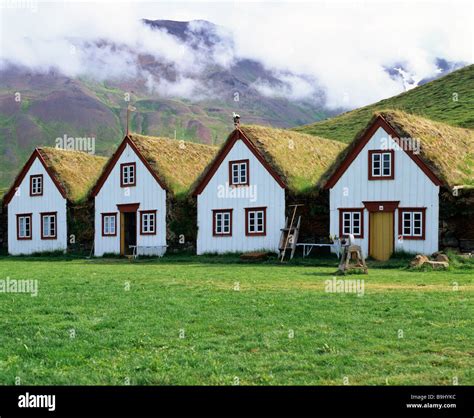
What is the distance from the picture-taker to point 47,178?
49.8m

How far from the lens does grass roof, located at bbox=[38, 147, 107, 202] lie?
48594mm

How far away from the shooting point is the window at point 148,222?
43719mm

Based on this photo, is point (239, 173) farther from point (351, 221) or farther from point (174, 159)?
point (351, 221)

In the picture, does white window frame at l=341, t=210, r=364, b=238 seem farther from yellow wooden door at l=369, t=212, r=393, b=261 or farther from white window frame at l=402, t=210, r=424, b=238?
white window frame at l=402, t=210, r=424, b=238

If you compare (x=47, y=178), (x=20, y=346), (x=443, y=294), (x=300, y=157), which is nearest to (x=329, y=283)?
(x=443, y=294)

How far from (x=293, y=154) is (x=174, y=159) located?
8.63m

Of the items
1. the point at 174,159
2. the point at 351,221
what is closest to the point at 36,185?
the point at 174,159

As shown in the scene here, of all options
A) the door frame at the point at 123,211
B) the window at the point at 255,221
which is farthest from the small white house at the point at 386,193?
the door frame at the point at 123,211

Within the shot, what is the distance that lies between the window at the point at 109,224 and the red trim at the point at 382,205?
17351 millimetres

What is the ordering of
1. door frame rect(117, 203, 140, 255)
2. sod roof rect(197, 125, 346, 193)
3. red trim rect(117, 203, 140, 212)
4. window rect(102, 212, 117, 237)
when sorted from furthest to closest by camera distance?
window rect(102, 212, 117, 237) → door frame rect(117, 203, 140, 255) → red trim rect(117, 203, 140, 212) → sod roof rect(197, 125, 346, 193)

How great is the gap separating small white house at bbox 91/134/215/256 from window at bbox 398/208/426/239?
45.6 ft

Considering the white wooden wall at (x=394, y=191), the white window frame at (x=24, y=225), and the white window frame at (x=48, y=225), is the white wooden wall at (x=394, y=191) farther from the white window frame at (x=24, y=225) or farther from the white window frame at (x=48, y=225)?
the white window frame at (x=24, y=225)

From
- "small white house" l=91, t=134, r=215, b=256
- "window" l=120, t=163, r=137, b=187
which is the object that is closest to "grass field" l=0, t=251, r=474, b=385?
"small white house" l=91, t=134, r=215, b=256
